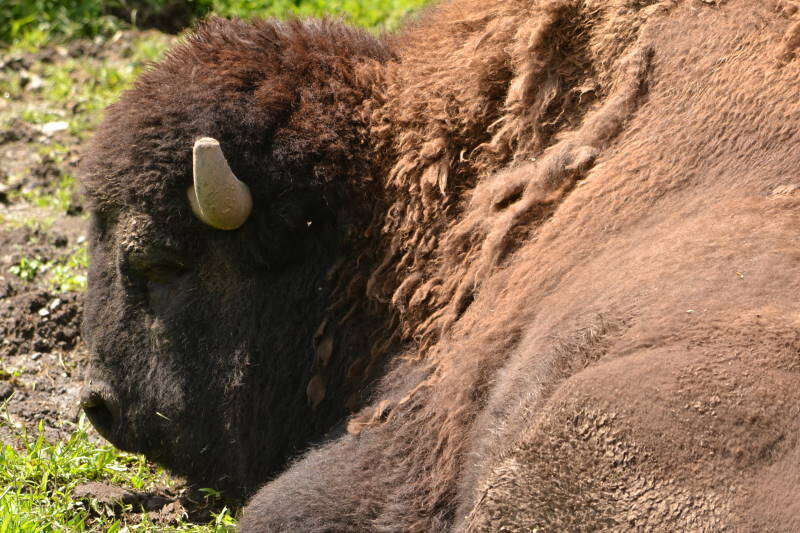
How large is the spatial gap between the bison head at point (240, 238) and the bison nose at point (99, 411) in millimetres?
196

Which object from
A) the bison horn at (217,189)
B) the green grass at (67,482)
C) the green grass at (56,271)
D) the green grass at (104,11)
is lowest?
the green grass at (67,482)

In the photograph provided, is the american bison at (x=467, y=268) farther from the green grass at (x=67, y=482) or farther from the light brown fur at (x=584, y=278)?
the green grass at (x=67, y=482)

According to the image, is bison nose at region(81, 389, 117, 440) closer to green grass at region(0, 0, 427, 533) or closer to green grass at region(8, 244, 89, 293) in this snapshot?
green grass at region(0, 0, 427, 533)

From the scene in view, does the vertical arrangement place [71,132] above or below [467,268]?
above

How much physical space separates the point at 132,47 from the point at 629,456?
6.26 metres

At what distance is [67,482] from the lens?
418 cm

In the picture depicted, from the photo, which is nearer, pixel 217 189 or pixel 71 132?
pixel 217 189

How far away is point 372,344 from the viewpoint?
11.8 ft

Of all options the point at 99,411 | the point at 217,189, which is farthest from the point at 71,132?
the point at 217,189

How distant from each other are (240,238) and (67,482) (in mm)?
1439

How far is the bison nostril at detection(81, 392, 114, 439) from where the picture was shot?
402 centimetres

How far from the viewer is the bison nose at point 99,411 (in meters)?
3.99

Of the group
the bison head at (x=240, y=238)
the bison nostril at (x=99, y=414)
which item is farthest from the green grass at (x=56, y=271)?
the bison head at (x=240, y=238)

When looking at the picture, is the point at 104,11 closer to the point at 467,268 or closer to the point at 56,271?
the point at 56,271
